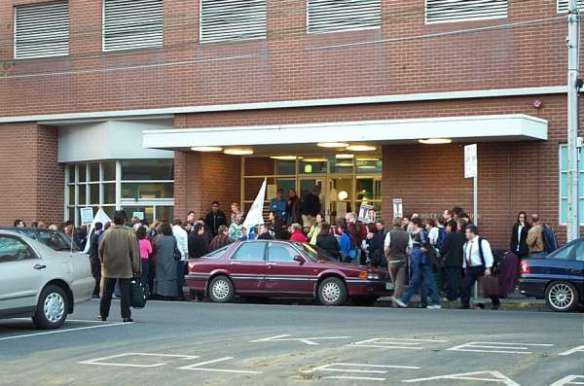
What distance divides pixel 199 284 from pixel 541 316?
7745 mm

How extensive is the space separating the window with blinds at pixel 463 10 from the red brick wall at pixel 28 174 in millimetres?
12398

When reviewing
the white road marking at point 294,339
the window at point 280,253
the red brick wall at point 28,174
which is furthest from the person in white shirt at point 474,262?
the red brick wall at point 28,174

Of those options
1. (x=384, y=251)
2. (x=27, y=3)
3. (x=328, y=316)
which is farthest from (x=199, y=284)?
(x=27, y=3)

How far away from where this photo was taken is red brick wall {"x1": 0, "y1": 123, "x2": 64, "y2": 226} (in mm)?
30688

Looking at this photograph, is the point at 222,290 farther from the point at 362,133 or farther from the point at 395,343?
the point at 395,343

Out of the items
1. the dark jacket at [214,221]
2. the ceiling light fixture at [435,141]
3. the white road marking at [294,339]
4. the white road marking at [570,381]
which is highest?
the ceiling light fixture at [435,141]

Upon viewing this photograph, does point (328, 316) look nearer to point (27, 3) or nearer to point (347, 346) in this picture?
point (347, 346)

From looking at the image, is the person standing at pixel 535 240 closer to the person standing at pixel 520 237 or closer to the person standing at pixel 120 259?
the person standing at pixel 520 237

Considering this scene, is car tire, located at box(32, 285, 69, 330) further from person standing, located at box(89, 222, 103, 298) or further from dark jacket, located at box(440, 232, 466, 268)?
dark jacket, located at box(440, 232, 466, 268)

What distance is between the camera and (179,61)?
28.4 metres

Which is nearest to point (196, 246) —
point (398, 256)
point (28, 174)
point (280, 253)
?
point (280, 253)

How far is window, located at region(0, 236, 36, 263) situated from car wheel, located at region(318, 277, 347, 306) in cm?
753

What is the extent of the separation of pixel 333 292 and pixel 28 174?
13.1 meters

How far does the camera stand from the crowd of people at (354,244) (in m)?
21.0
